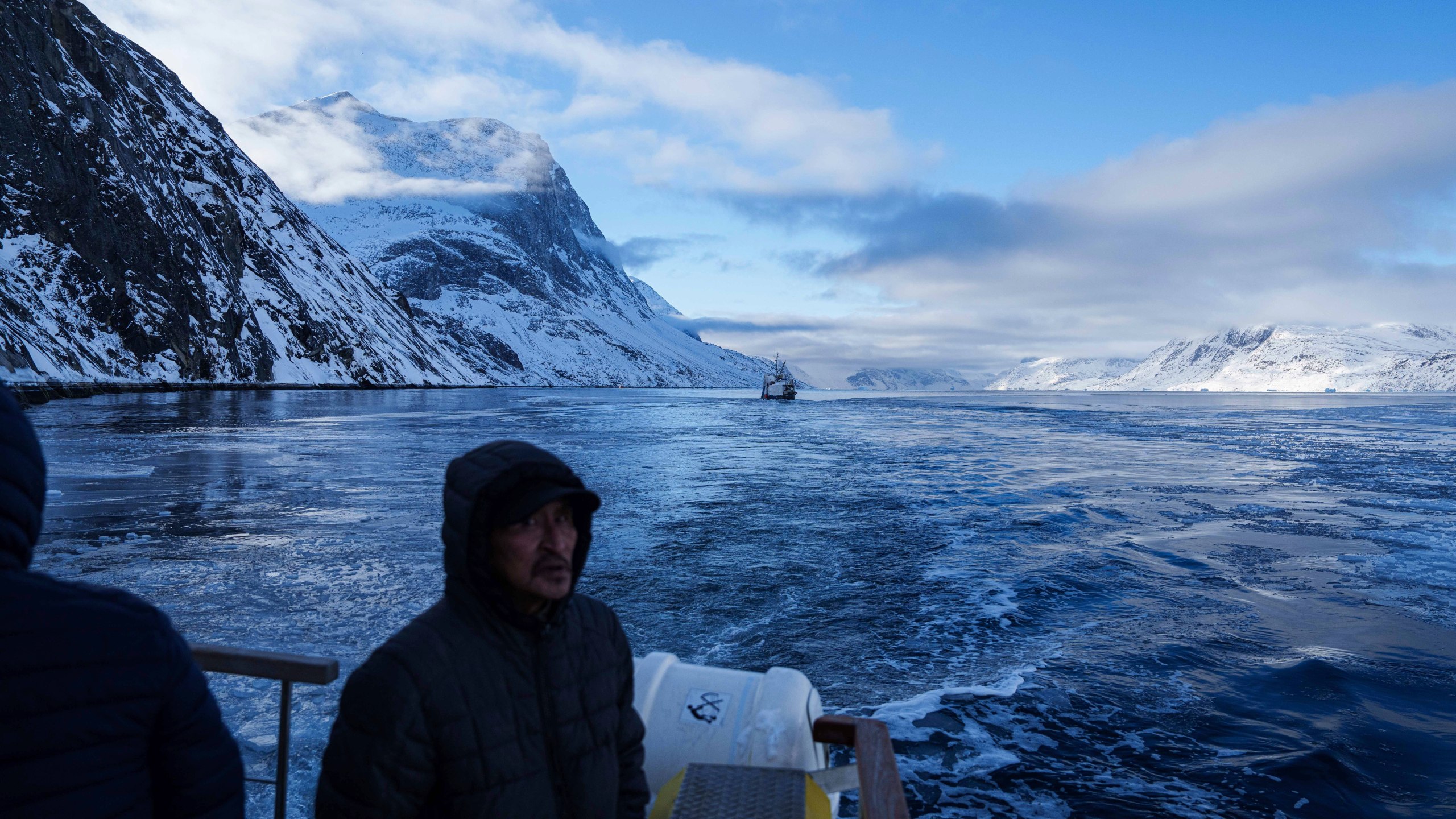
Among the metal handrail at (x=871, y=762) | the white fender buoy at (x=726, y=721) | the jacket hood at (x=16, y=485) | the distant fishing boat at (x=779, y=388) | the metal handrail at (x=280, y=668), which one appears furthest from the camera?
the distant fishing boat at (x=779, y=388)

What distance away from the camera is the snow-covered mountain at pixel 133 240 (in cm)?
5934

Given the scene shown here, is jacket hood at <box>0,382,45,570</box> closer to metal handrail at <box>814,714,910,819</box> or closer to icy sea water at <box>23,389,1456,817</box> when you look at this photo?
metal handrail at <box>814,714,910,819</box>

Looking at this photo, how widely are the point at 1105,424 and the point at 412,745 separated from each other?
62.0 metres

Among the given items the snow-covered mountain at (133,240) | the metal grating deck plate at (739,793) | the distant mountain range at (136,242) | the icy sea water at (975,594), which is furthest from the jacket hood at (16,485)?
the distant mountain range at (136,242)

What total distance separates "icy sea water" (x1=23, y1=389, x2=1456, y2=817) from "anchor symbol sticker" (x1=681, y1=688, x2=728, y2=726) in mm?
2137

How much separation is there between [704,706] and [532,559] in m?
1.94

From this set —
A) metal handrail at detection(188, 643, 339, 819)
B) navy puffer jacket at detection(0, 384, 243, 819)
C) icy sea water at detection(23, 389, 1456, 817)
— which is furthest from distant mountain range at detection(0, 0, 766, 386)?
navy puffer jacket at detection(0, 384, 243, 819)

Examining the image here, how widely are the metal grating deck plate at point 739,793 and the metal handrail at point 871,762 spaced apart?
0.28 meters

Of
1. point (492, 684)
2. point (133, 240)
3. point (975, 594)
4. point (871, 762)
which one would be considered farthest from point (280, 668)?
point (133, 240)

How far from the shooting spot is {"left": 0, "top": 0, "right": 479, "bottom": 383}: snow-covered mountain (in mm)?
59344

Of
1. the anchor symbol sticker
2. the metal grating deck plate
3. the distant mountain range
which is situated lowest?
the metal grating deck plate

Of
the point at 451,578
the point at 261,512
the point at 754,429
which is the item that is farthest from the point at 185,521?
the point at 754,429

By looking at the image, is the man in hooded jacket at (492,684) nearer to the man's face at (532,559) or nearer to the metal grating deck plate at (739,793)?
the man's face at (532,559)

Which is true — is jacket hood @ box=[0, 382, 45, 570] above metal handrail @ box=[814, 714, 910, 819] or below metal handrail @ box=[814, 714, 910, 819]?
above
